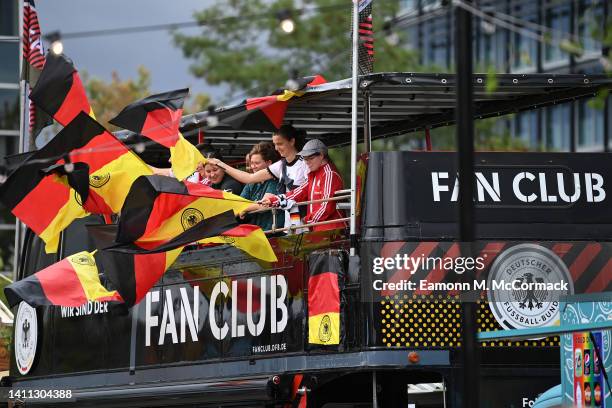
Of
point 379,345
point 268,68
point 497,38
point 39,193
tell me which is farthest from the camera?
point 497,38

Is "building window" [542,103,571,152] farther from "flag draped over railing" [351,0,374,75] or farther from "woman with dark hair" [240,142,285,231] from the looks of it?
"flag draped over railing" [351,0,374,75]

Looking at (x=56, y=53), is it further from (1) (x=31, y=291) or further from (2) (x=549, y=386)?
(2) (x=549, y=386)

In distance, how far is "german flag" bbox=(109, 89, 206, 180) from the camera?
12.7m

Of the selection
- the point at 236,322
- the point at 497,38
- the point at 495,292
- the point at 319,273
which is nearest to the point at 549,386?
the point at 495,292

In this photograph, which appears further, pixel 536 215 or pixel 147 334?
pixel 147 334

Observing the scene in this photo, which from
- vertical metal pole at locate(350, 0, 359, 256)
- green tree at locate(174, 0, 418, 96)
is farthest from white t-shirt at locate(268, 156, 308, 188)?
green tree at locate(174, 0, 418, 96)

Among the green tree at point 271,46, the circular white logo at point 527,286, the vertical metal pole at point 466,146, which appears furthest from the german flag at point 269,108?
the green tree at point 271,46

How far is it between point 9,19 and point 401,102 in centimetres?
1671

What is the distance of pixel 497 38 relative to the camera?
54531mm

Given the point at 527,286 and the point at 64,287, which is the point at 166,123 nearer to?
the point at 64,287

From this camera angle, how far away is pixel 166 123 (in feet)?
42.3

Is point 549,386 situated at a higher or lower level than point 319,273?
lower

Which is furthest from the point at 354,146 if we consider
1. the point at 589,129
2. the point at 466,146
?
the point at 589,129

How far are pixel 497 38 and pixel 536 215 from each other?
1727 inches
